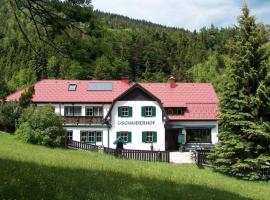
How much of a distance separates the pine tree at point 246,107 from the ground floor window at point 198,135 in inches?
628

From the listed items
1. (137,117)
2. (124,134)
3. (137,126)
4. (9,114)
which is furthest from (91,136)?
(9,114)

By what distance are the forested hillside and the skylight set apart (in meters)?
2.43

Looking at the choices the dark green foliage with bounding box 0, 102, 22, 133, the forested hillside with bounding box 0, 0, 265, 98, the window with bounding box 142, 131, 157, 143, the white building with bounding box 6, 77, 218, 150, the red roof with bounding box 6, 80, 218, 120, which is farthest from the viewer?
the red roof with bounding box 6, 80, 218, 120

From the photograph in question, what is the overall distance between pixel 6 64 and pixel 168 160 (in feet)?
430

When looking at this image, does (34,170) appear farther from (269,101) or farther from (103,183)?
(269,101)

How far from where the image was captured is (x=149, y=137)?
1645 inches

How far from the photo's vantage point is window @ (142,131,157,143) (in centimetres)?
4156

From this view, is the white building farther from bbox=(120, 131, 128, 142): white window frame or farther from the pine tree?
the pine tree

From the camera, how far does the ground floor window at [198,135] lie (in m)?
42.4

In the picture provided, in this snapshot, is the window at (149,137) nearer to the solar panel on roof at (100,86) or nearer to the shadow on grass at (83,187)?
the solar panel on roof at (100,86)

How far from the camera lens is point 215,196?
15.2m

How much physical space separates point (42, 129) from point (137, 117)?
39.9 ft

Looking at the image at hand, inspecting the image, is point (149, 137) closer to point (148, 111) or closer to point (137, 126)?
point (137, 126)

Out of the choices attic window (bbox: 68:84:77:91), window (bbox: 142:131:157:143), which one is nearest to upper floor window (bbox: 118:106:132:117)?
window (bbox: 142:131:157:143)
